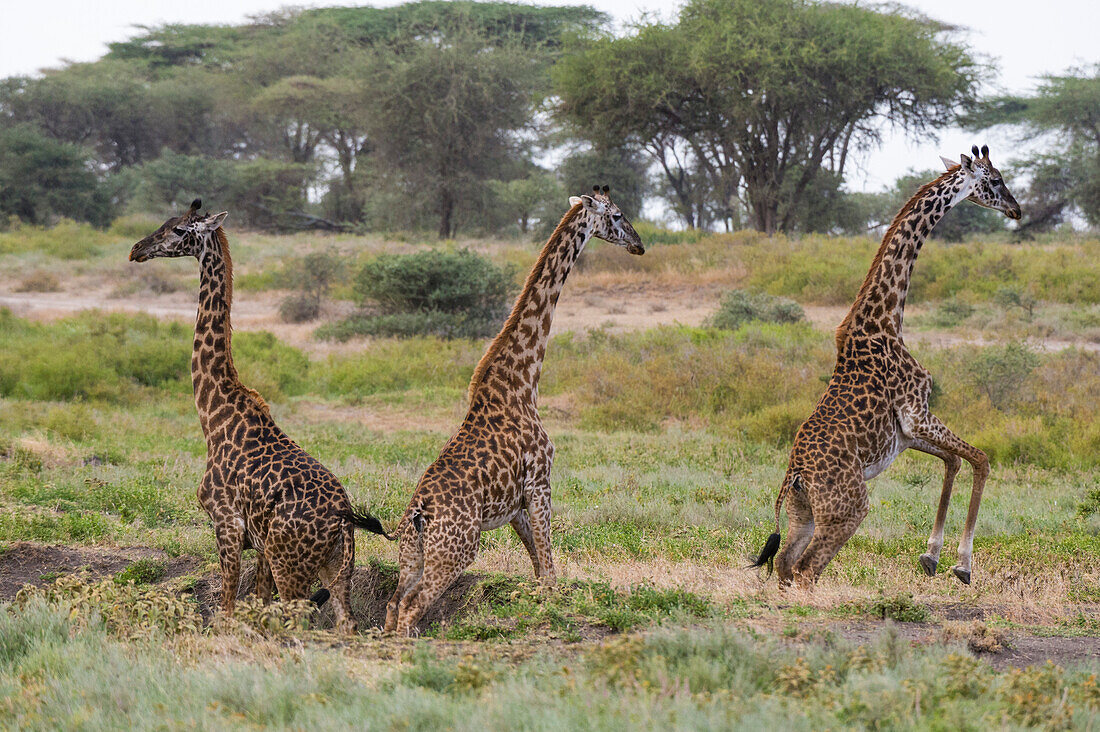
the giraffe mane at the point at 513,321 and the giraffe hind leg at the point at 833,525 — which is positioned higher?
the giraffe mane at the point at 513,321

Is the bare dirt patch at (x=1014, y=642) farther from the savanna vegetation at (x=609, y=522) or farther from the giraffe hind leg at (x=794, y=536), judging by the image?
the giraffe hind leg at (x=794, y=536)

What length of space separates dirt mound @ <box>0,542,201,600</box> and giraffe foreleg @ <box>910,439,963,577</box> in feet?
17.0

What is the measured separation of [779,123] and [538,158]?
17713 mm

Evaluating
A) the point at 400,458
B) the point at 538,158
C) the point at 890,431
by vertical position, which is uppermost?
the point at 538,158

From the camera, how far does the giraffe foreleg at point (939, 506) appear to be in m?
6.65

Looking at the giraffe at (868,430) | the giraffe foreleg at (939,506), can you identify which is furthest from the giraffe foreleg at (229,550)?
A: the giraffe foreleg at (939,506)

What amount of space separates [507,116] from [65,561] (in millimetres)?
36951

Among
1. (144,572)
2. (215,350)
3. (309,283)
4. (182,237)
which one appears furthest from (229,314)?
(309,283)

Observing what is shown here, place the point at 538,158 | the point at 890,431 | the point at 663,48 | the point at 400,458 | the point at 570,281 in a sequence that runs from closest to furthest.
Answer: the point at 890,431 → the point at 400,458 → the point at 570,281 → the point at 663,48 → the point at 538,158

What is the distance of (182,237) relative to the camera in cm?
640

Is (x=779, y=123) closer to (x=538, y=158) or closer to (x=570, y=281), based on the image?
(x=570, y=281)

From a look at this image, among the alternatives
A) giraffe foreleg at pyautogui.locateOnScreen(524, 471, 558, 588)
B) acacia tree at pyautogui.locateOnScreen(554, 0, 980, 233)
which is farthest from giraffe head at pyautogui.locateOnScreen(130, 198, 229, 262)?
acacia tree at pyautogui.locateOnScreen(554, 0, 980, 233)

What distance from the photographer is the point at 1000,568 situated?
734 cm

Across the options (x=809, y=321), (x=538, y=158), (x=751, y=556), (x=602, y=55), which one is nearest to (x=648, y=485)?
(x=751, y=556)
